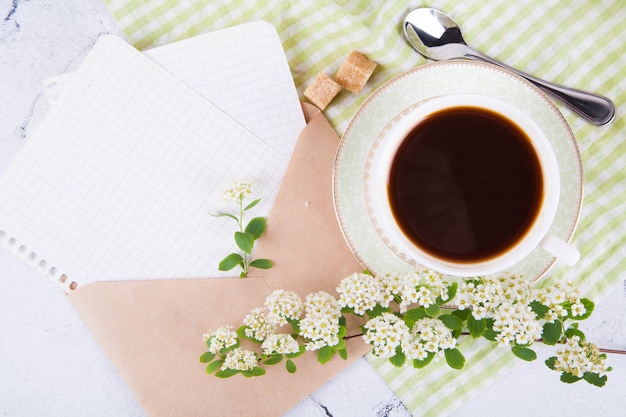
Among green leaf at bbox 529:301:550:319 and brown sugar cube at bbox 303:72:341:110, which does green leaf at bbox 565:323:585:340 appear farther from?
brown sugar cube at bbox 303:72:341:110

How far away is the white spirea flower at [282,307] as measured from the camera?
0.81 meters

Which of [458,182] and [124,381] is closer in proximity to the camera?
[458,182]

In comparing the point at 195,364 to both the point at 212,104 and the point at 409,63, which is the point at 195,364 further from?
the point at 409,63

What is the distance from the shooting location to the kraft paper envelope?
2.92ft

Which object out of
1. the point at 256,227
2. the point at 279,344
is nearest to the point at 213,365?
the point at 279,344

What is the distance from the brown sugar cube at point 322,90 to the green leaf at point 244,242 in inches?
9.6

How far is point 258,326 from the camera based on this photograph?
83cm

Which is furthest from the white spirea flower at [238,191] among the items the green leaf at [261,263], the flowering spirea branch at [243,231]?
the green leaf at [261,263]

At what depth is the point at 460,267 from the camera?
0.72m

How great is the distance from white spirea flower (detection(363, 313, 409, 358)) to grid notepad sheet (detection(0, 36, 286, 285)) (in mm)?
276

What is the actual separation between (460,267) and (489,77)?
0.28 metres

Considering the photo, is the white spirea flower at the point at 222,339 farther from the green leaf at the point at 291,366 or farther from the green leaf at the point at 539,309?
the green leaf at the point at 539,309

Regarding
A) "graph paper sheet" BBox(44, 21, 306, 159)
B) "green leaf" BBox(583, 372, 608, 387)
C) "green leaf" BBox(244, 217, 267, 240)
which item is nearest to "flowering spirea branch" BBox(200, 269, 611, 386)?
"green leaf" BBox(583, 372, 608, 387)

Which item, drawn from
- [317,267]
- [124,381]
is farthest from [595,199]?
[124,381]
